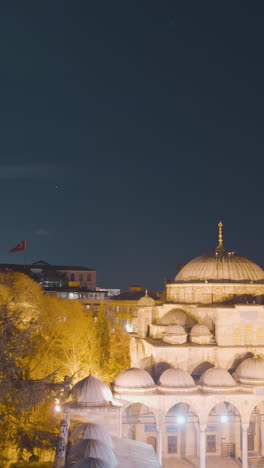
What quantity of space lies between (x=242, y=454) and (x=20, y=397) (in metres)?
13.0

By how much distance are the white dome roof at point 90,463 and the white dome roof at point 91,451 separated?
56 centimetres

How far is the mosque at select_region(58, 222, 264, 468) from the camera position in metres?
24.3

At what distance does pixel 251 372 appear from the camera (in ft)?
83.0

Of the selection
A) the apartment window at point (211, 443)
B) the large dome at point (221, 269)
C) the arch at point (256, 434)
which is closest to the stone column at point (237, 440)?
the arch at point (256, 434)

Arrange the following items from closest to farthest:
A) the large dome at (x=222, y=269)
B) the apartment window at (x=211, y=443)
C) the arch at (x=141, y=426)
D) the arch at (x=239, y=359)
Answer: the arch at (x=141, y=426) → the apartment window at (x=211, y=443) → the arch at (x=239, y=359) → the large dome at (x=222, y=269)

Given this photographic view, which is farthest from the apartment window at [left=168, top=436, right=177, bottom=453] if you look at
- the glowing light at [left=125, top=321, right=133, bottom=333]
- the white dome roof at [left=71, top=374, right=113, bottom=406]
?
the glowing light at [left=125, top=321, right=133, bottom=333]

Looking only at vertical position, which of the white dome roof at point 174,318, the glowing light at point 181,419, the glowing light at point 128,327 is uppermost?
the glowing light at point 128,327

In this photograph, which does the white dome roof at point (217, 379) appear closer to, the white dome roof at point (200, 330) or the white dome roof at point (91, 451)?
the white dome roof at point (200, 330)

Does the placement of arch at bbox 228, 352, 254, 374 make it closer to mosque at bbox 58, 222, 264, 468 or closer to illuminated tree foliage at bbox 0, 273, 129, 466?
mosque at bbox 58, 222, 264, 468

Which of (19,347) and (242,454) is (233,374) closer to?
(242,454)

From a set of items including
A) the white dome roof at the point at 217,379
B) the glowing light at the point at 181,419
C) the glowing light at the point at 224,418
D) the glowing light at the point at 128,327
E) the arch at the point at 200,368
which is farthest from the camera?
the glowing light at the point at 128,327

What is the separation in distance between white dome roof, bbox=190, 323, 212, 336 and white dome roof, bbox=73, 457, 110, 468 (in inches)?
621

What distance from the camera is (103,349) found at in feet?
120

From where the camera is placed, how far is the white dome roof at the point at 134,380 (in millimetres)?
24531
